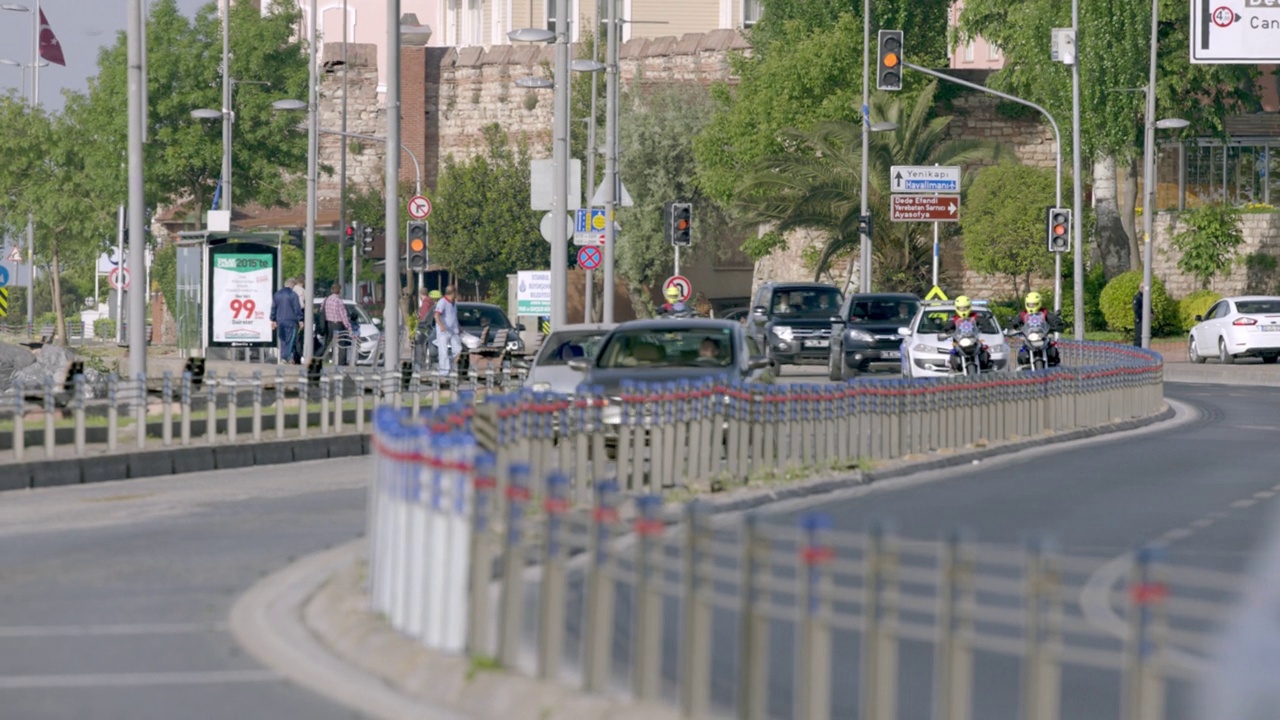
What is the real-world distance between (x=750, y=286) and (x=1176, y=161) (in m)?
22.8

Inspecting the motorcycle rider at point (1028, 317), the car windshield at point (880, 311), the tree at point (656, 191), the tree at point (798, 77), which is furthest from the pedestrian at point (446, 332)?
the tree at point (656, 191)

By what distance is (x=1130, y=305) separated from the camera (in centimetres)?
5928

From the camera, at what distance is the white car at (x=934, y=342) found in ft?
127

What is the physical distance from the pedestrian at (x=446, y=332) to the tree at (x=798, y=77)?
28.6 m

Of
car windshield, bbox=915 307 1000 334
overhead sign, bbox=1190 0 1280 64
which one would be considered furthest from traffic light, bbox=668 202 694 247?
overhead sign, bbox=1190 0 1280 64

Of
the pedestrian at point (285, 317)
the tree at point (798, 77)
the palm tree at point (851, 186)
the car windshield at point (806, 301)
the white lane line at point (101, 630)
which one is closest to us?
the white lane line at point (101, 630)

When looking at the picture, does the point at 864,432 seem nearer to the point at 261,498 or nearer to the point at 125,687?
the point at 261,498

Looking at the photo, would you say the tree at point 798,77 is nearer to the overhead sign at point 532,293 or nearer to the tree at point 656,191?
the tree at point 656,191

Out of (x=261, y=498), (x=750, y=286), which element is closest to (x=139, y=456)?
(x=261, y=498)

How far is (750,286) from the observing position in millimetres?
88938

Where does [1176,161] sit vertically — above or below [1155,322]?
above

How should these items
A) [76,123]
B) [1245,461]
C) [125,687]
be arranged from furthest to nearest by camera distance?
[76,123] → [1245,461] → [125,687]

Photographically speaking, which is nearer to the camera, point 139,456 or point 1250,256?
point 139,456

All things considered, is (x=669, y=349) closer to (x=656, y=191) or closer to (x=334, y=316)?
(x=334, y=316)
